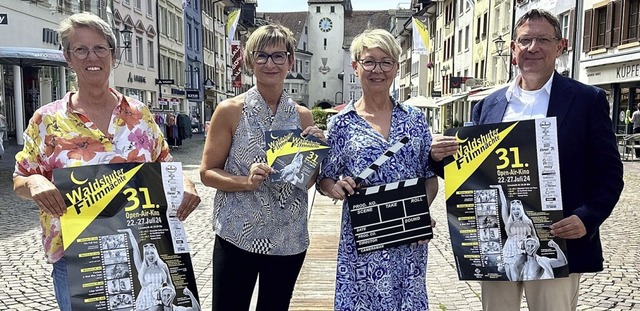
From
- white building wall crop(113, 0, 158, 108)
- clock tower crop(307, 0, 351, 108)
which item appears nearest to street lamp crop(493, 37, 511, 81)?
white building wall crop(113, 0, 158, 108)

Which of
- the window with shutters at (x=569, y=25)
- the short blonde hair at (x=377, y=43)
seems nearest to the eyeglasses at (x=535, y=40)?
the short blonde hair at (x=377, y=43)

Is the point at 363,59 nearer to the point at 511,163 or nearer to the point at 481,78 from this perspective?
the point at 511,163

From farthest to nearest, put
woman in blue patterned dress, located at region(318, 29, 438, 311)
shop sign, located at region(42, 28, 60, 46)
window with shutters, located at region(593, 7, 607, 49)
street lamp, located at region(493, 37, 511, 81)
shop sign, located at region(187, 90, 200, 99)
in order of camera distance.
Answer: shop sign, located at region(187, 90, 200, 99) → street lamp, located at region(493, 37, 511, 81) → window with shutters, located at region(593, 7, 607, 49) → shop sign, located at region(42, 28, 60, 46) → woman in blue patterned dress, located at region(318, 29, 438, 311)

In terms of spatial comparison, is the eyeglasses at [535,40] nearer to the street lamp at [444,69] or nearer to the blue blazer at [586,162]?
the blue blazer at [586,162]

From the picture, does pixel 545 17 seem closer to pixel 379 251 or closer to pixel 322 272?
pixel 379 251

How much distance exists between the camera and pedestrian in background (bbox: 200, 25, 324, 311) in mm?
2625

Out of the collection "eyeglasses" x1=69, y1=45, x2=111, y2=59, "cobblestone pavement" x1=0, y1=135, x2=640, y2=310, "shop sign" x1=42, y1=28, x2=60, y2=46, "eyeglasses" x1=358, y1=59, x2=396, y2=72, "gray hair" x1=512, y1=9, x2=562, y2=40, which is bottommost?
"cobblestone pavement" x1=0, y1=135, x2=640, y2=310

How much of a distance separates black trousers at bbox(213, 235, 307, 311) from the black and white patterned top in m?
0.07

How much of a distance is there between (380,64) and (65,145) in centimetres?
151

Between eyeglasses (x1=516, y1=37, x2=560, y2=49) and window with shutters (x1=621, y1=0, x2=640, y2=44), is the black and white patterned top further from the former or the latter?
window with shutters (x1=621, y1=0, x2=640, y2=44)

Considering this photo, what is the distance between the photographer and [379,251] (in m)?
2.54

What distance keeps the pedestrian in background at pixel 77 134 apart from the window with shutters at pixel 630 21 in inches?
862

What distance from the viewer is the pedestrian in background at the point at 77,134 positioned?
2.26 m

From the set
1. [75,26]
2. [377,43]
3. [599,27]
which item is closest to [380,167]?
[377,43]
